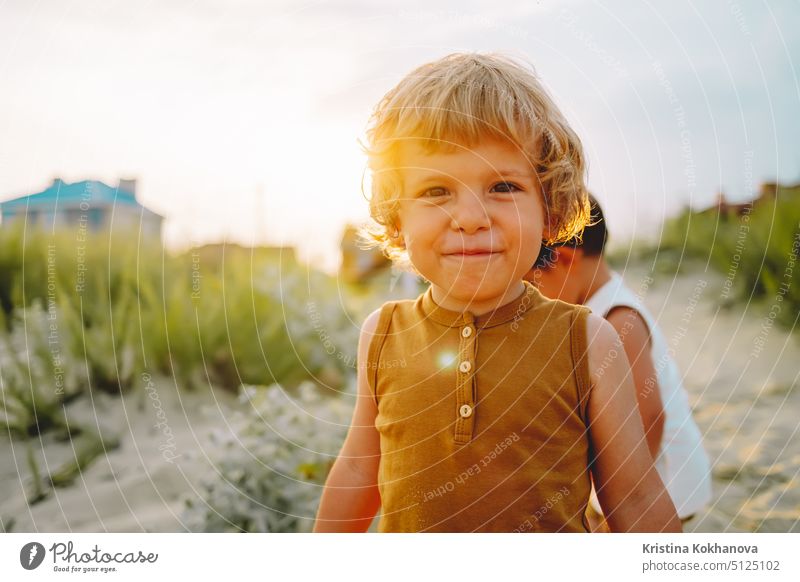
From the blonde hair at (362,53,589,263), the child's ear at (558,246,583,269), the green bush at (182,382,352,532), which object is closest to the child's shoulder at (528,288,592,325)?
the blonde hair at (362,53,589,263)

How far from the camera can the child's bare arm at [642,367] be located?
4.31ft

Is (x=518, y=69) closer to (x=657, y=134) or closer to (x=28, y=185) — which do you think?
(x=657, y=134)

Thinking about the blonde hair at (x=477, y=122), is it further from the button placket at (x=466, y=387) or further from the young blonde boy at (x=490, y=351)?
the button placket at (x=466, y=387)

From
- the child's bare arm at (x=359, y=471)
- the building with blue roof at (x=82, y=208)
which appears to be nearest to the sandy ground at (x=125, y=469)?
the building with blue roof at (x=82, y=208)

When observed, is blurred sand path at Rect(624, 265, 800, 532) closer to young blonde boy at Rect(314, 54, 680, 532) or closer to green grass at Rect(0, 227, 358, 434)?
young blonde boy at Rect(314, 54, 680, 532)

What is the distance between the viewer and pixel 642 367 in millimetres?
1317

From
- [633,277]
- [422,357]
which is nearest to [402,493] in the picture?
[422,357]

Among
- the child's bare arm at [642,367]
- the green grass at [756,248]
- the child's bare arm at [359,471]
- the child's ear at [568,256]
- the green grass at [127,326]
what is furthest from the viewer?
the green grass at [756,248]

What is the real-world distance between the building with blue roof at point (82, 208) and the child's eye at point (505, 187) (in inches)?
36.3

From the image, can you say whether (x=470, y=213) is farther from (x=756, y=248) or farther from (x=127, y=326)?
(x=756, y=248)

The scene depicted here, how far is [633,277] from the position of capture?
4285 mm

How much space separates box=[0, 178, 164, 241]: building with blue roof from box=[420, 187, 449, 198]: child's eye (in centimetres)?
85

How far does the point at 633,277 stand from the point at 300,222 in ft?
9.87

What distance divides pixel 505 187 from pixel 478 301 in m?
0.14
